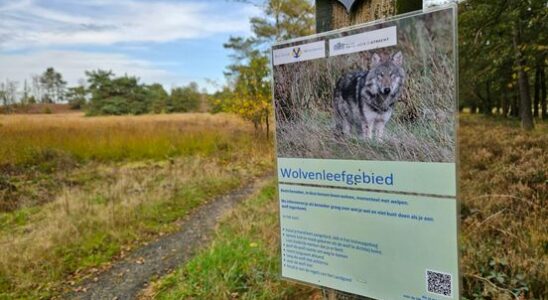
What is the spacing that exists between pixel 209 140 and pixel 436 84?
1254 centimetres

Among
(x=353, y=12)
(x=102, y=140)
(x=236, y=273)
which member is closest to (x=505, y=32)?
(x=353, y=12)

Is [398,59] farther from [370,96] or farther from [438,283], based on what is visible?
[438,283]

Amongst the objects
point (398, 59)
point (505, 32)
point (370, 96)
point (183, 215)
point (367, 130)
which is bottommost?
point (183, 215)

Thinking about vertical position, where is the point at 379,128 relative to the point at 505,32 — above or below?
below

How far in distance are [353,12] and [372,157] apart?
0.85m

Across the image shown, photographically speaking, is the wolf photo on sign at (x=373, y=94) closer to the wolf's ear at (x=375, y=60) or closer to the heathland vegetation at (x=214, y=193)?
the wolf's ear at (x=375, y=60)

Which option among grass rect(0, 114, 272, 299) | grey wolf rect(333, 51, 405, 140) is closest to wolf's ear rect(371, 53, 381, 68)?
grey wolf rect(333, 51, 405, 140)

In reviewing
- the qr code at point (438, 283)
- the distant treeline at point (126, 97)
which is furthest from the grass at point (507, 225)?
the distant treeline at point (126, 97)

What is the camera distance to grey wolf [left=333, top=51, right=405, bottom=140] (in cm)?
172

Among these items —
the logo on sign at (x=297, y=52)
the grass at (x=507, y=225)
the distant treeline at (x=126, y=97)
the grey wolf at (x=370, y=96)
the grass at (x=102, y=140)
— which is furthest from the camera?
the distant treeline at (x=126, y=97)

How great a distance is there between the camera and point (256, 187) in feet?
27.2

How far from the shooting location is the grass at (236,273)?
126 inches

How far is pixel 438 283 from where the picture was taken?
1.67 m

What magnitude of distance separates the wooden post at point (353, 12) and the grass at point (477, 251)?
116cm
